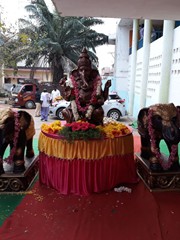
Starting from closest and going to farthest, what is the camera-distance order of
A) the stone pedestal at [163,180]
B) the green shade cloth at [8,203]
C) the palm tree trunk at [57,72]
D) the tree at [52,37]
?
the green shade cloth at [8,203] → the stone pedestal at [163,180] → the tree at [52,37] → the palm tree trunk at [57,72]

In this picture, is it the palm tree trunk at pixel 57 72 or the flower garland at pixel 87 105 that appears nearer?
the flower garland at pixel 87 105

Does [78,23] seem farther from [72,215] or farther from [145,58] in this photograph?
[72,215]

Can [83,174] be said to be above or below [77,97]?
below

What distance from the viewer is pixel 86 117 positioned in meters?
4.07

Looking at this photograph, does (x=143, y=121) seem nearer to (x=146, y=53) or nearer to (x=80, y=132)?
(x=80, y=132)

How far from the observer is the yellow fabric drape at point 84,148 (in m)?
3.66

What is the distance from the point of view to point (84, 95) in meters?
4.14

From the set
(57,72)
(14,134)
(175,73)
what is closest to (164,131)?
(14,134)

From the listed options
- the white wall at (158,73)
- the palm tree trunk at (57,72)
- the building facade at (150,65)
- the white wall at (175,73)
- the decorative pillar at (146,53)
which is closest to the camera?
the white wall at (175,73)

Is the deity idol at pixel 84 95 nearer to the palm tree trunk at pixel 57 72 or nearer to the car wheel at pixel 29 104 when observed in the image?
the car wheel at pixel 29 104

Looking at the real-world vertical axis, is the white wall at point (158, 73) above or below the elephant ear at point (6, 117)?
above

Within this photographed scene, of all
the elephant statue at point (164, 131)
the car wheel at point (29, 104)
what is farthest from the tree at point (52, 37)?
the elephant statue at point (164, 131)

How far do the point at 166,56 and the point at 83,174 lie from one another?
5.02 metres

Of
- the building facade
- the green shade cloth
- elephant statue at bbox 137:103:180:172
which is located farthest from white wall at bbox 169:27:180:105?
the green shade cloth
